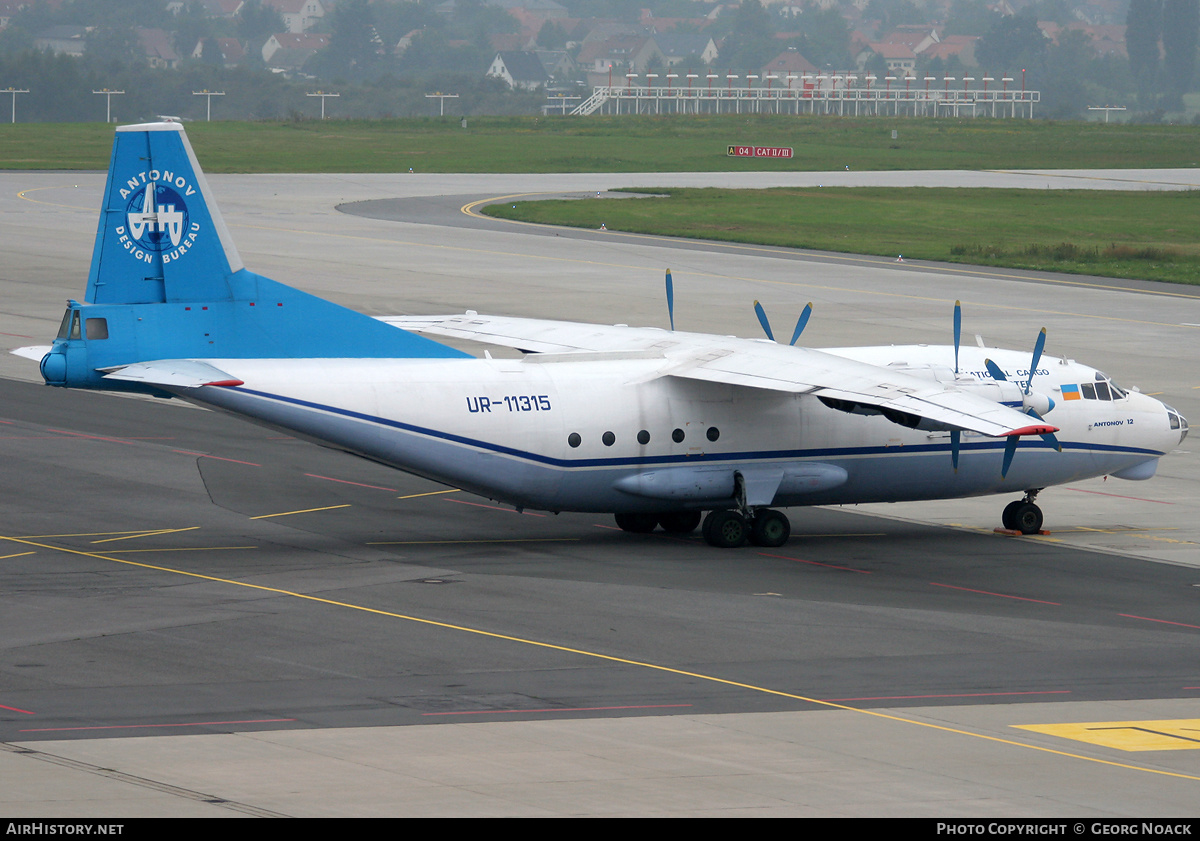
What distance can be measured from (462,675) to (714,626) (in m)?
4.65

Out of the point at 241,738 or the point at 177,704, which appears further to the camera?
the point at 177,704

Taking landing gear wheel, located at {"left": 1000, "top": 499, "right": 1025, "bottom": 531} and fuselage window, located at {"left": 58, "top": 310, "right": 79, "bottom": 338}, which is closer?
fuselage window, located at {"left": 58, "top": 310, "right": 79, "bottom": 338}

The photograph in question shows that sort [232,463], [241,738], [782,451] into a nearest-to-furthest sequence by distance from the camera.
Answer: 1. [241,738]
2. [782,451]
3. [232,463]

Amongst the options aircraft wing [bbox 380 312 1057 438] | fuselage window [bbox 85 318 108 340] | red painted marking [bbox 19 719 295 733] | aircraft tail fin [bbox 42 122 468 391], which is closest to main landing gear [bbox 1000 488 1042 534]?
aircraft wing [bbox 380 312 1057 438]

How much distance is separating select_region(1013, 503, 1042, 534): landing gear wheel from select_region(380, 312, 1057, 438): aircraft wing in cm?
415

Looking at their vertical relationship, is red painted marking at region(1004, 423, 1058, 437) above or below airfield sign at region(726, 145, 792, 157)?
below

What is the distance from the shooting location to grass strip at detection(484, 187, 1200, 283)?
276 feet

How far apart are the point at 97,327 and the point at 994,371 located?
16.3 m

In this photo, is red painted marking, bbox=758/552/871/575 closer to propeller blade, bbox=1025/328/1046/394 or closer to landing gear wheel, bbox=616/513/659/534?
landing gear wheel, bbox=616/513/659/534

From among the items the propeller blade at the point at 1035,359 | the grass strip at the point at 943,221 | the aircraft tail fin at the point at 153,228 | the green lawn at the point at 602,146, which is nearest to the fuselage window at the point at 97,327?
the aircraft tail fin at the point at 153,228

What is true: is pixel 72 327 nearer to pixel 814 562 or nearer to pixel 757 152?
pixel 814 562

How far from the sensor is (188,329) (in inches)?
1126

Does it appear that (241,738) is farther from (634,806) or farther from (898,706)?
(898,706)
